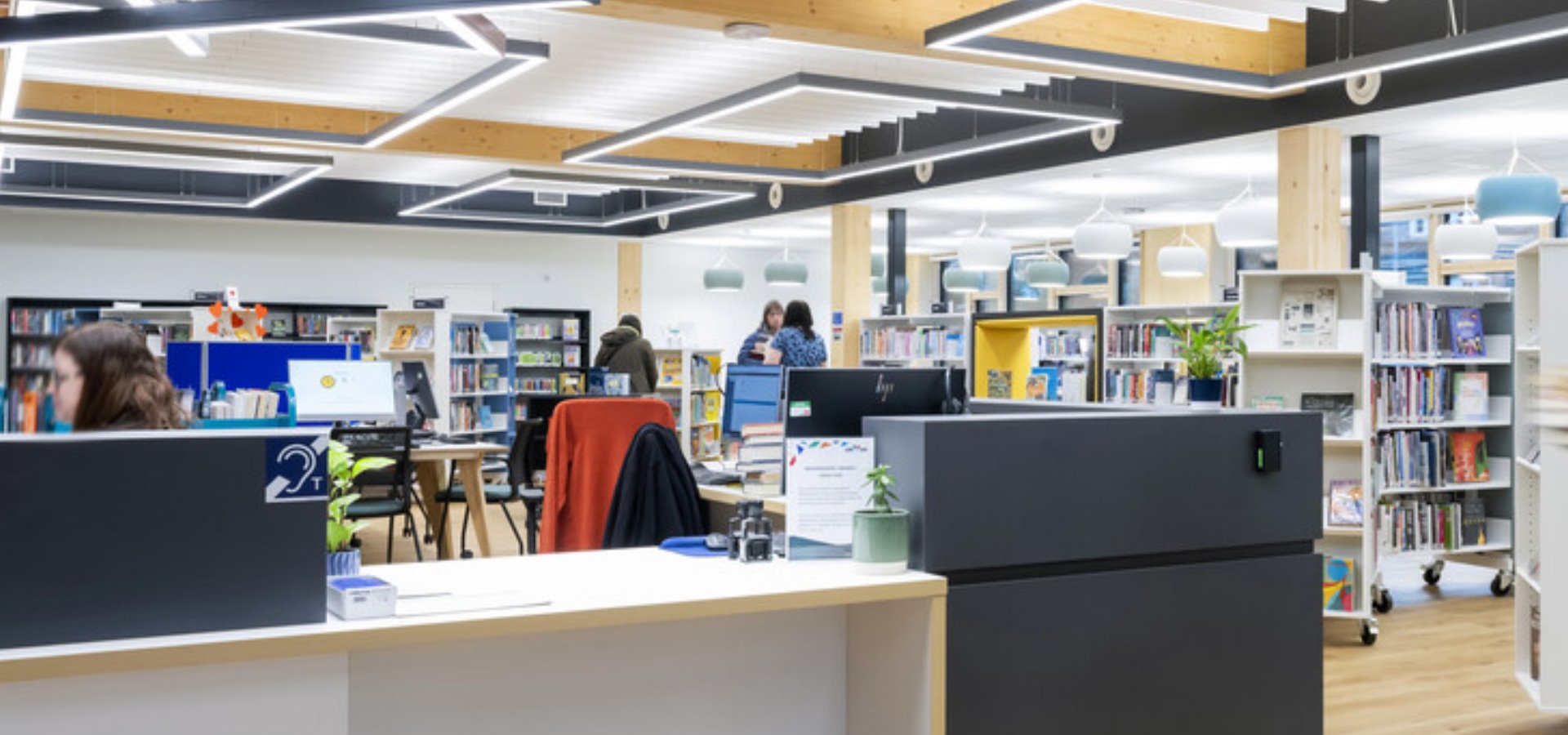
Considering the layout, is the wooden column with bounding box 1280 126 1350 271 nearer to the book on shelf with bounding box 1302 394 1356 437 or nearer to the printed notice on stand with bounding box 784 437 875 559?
the book on shelf with bounding box 1302 394 1356 437

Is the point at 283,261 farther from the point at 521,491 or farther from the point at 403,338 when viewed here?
the point at 521,491

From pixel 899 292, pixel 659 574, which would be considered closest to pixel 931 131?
pixel 899 292

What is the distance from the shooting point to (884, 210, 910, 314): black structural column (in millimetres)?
12648

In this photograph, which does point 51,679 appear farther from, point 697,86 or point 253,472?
point 697,86

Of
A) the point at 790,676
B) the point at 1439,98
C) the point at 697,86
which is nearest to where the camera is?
the point at 790,676

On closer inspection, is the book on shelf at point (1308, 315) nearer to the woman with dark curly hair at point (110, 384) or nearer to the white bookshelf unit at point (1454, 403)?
the white bookshelf unit at point (1454, 403)

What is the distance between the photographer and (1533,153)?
10.0 m

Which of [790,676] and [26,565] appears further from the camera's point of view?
[790,676]

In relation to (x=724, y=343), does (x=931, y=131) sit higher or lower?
higher

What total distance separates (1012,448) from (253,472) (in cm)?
167

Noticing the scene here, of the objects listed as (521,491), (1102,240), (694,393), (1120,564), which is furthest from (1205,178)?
(1120,564)

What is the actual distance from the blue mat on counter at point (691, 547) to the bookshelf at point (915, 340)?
8.60 m

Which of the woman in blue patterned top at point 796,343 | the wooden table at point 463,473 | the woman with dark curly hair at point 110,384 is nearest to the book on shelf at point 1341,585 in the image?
the woman in blue patterned top at point 796,343

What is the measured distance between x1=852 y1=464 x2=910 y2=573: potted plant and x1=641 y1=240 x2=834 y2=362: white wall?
14.7m
